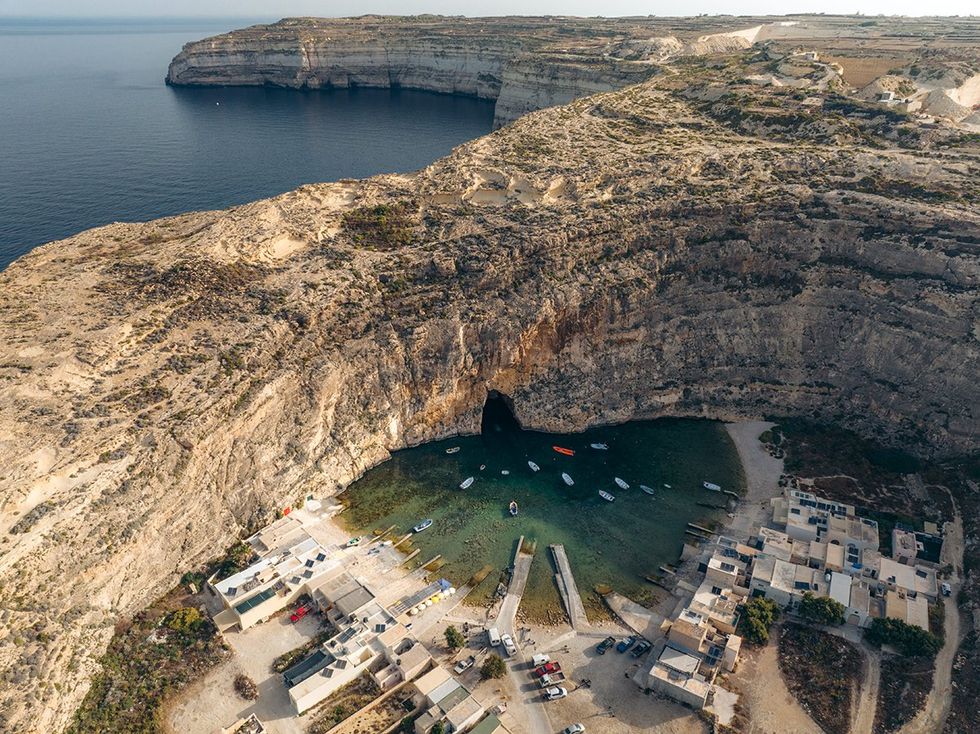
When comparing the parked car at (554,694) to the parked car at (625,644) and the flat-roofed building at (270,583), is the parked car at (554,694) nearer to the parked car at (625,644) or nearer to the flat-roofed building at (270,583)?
the parked car at (625,644)

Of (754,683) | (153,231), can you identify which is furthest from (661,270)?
(153,231)

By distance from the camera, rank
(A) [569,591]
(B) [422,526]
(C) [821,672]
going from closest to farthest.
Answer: (C) [821,672] → (A) [569,591] → (B) [422,526]

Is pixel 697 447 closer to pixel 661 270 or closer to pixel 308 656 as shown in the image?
pixel 661 270

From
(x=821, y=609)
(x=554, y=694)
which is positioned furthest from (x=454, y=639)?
(x=821, y=609)

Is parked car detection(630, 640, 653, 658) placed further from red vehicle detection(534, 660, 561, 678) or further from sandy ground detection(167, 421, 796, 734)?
red vehicle detection(534, 660, 561, 678)

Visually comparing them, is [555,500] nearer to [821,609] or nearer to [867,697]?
[821,609]

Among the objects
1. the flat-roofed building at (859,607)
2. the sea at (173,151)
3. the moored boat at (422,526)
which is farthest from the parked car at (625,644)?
the sea at (173,151)

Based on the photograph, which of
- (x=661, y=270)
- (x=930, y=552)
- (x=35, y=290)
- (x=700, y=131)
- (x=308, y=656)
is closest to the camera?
(x=308, y=656)
